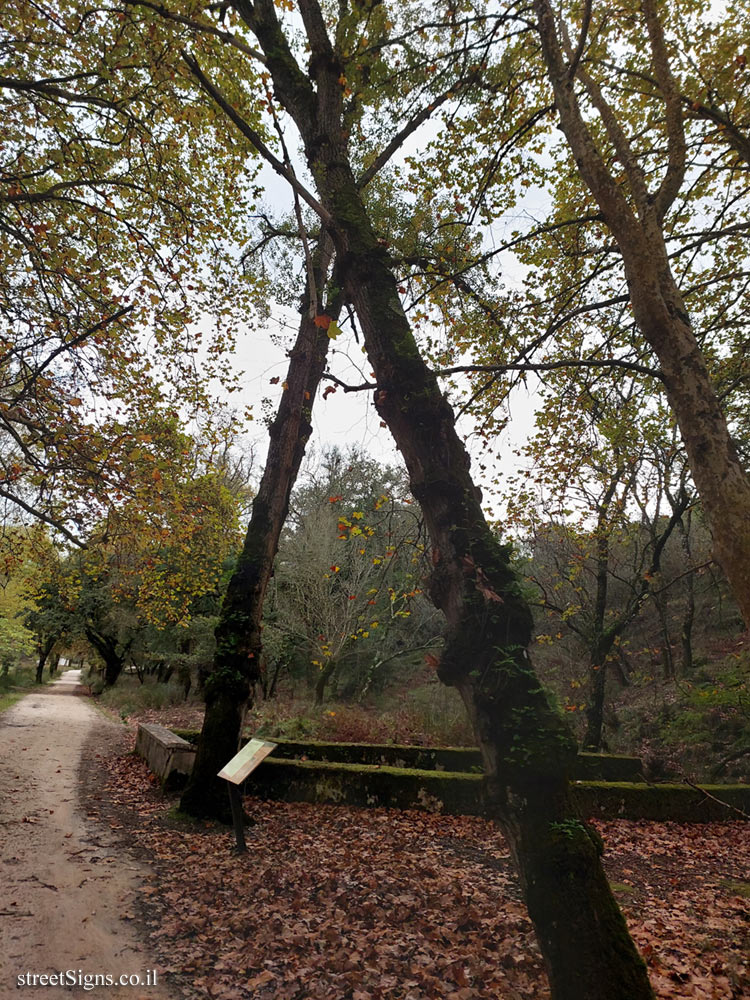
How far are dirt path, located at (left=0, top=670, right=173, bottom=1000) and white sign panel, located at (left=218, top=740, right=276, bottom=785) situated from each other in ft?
3.71

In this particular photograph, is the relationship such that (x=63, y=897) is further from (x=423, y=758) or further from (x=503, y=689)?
(x=423, y=758)

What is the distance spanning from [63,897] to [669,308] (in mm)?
6827

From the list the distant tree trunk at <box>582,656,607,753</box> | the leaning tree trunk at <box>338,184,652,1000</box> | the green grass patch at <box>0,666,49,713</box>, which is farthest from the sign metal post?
the green grass patch at <box>0,666,49,713</box>

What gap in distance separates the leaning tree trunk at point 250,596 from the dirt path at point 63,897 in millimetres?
1310

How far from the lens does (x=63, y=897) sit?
4.35 meters

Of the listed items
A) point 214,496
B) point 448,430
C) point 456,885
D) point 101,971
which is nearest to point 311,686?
point 214,496

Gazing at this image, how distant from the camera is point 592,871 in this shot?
2461 mm

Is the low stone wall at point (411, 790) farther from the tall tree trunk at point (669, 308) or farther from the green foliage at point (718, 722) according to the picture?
the tall tree trunk at point (669, 308)

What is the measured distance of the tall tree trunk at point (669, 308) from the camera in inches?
127

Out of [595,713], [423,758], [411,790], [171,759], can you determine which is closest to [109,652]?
[171,759]

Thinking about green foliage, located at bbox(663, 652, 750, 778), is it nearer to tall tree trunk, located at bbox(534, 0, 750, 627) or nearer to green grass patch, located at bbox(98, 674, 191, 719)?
tall tree trunk, located at bbox(534, 0, 750, 627)

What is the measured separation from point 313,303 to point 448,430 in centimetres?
112

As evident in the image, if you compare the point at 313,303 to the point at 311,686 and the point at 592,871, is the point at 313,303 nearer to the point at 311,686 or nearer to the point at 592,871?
the point at 592,871

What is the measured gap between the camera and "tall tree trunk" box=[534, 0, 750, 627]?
127 inches
